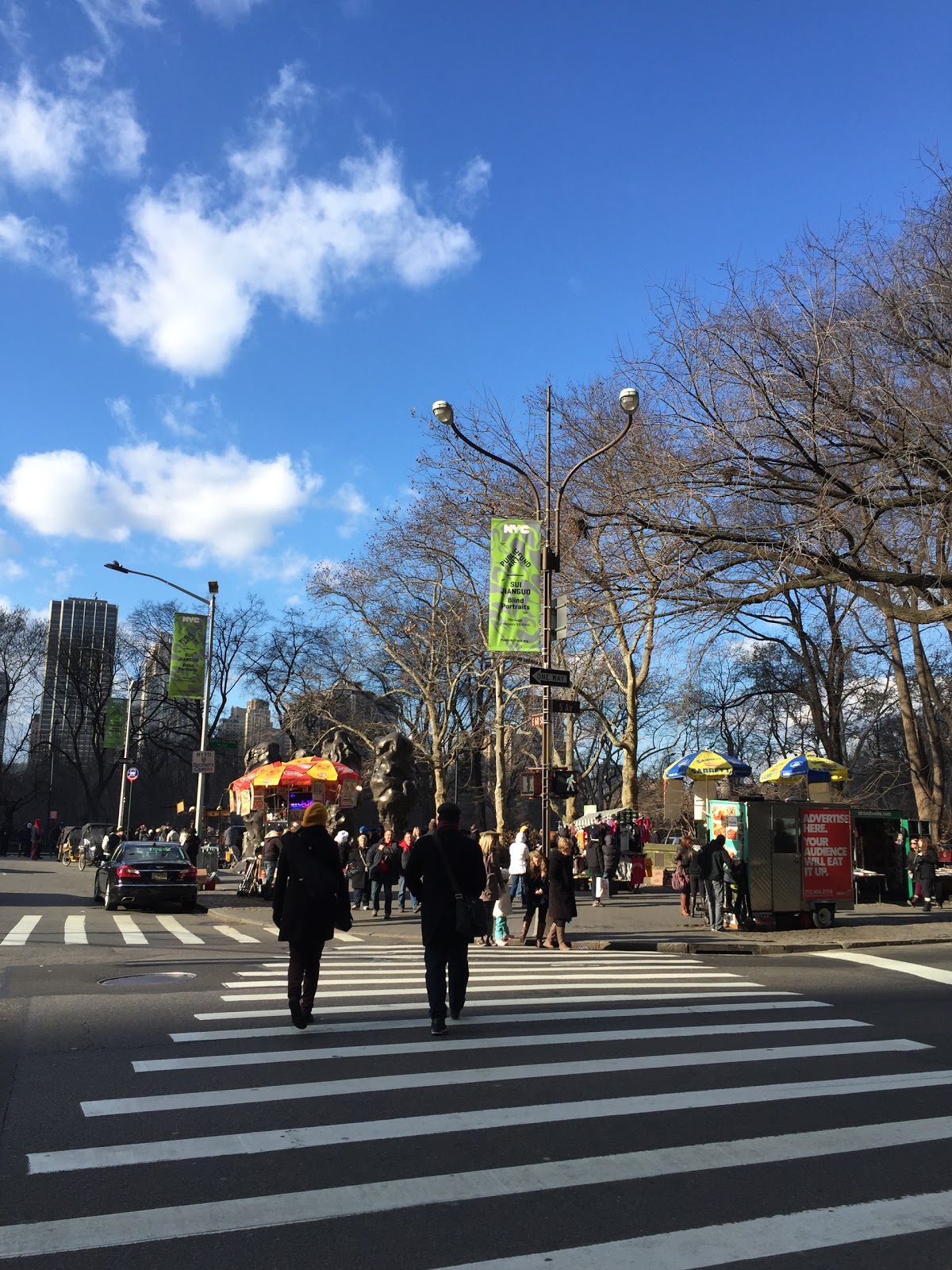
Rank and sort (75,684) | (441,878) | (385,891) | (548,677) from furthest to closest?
(75,684), (385,891), (548,677), (441,878)

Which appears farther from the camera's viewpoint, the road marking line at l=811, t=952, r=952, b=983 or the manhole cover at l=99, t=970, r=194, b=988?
the road marking line at l=811, t=952, r=952, b=983

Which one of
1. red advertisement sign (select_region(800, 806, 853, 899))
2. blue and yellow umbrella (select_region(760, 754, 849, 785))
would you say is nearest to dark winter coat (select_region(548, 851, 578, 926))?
red advertisement sign (select_region(800, 806, 853, 899))

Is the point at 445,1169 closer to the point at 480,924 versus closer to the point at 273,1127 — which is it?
the point at 273,1127

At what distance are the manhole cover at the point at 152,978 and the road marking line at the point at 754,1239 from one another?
7.78 meters

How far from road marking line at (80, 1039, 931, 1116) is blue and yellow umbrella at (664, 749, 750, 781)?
69.4 ft

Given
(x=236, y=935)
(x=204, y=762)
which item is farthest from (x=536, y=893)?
(x=204, y=762)

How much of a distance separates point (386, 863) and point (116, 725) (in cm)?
2759

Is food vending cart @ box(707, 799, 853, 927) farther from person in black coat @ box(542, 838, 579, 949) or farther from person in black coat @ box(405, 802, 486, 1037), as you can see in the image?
person in black coat @ box(405, 802, 486, 1037)

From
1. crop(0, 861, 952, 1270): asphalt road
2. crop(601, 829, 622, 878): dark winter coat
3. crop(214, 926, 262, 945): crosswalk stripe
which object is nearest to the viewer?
crop(0, 861, 952, 1270): asphalt road

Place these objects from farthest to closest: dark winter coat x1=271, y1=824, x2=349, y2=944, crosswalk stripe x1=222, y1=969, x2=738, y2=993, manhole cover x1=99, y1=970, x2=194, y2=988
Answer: crosswalk stripe x1=222, y1=969, x2=738, y2=993 → manhole cover x1=99, y1=970, x2=194, y2=988 → dark winter coat x1=271, y1=824, x2=349, y2=944

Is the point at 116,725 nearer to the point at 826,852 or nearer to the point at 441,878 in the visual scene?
the point at 826,852

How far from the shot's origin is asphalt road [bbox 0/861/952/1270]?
13.9 feet

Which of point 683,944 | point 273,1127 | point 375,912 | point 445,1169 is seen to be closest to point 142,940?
point 375,912

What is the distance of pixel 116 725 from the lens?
4447 centimetres
